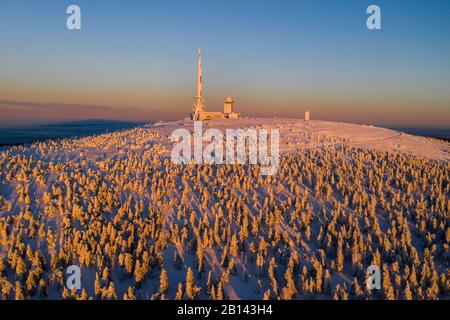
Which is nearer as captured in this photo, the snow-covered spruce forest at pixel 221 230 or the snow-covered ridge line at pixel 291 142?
the snow-covered spruce forest at pixel 221 230

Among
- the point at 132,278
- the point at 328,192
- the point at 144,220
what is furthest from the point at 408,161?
the point at 132,278

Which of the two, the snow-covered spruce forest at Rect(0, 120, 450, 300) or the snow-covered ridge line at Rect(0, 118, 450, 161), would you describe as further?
the snow-covered ridge line at Rect(0, 118, 450, 161)

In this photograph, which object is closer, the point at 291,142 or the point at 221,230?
the point at 221,230

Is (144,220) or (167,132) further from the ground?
(167,132)

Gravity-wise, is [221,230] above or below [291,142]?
below

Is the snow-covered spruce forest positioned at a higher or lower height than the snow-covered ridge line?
lower

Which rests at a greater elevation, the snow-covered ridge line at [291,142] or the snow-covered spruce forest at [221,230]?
the snow-covered ridge line at [291,142]
